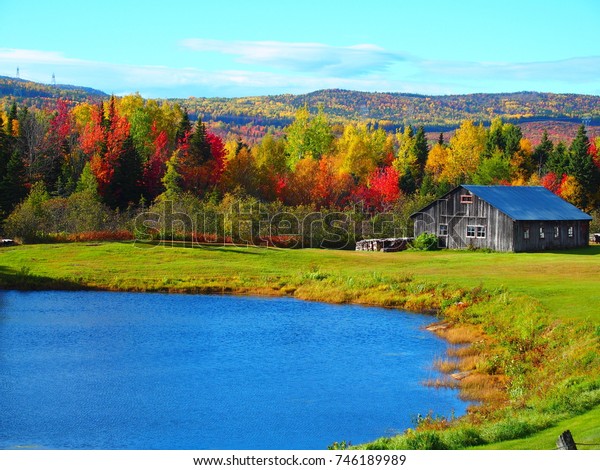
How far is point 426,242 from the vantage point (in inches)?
2928

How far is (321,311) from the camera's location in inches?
1906

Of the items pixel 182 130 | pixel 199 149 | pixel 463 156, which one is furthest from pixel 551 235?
pixel 182 130

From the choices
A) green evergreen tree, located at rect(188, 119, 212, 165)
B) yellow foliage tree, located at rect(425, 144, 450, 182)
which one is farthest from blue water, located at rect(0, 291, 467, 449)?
yellow foliage tree, located at rect(425, 144, 450, 182)

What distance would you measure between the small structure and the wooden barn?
2.28 metres

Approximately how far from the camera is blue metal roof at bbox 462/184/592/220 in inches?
2820

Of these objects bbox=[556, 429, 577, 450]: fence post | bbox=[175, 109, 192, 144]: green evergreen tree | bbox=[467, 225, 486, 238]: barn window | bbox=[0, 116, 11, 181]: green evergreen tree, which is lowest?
bbox=[556, 429, 577, 450]: fence post

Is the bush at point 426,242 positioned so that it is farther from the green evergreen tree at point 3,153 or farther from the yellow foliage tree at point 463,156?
the yellow foliage tree at point 463,156

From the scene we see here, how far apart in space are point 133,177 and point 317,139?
1688 inches

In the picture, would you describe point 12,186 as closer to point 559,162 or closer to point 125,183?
point 125,183

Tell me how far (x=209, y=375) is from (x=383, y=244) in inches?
1743

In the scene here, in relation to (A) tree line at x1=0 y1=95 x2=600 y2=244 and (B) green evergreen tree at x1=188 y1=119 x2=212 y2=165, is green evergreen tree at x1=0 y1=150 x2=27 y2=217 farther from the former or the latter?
(B) green evergreen tree at x1=188 y1=119 x2=212 y2=165

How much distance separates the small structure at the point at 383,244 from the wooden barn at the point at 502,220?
2.28 m

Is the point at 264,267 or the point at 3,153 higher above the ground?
the point at 3,153

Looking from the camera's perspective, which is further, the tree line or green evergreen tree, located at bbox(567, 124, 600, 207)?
green evergreen tree, located at bbox(567, 124, 600, 207)
